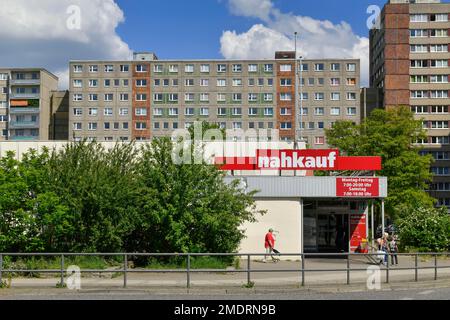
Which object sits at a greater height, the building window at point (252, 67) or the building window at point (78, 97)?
the building window at point (252, 67)

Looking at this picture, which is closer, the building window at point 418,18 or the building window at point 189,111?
the building window at point 418,18

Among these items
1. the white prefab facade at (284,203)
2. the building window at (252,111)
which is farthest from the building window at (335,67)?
the white prefab facade at (284,203)

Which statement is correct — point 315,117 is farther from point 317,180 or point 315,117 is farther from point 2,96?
point 317,180

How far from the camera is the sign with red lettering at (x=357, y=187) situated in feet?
98.9

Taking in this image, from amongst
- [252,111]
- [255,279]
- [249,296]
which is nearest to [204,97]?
[252,111]

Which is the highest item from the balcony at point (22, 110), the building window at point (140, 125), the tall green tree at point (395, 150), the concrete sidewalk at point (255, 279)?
the balcony at point (22, 110)

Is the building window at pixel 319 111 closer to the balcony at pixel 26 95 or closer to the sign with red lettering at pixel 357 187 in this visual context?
the balcony at pixel 26 95

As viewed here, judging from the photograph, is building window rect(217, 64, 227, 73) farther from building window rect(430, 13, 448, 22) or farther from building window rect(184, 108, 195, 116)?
building window rect(430, 13, 448, 22)

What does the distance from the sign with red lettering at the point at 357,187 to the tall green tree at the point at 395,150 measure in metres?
21.3

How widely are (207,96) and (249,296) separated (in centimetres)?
9297

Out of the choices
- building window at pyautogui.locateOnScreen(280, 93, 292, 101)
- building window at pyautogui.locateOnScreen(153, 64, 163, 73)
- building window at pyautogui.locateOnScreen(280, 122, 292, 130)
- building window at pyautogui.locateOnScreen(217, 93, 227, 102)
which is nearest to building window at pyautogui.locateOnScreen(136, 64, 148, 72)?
building window at pyautogui.locateOnScreen(153, 64, 163, 73)

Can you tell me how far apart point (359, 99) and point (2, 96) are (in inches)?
2365

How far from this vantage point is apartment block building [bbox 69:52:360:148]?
107 metres
